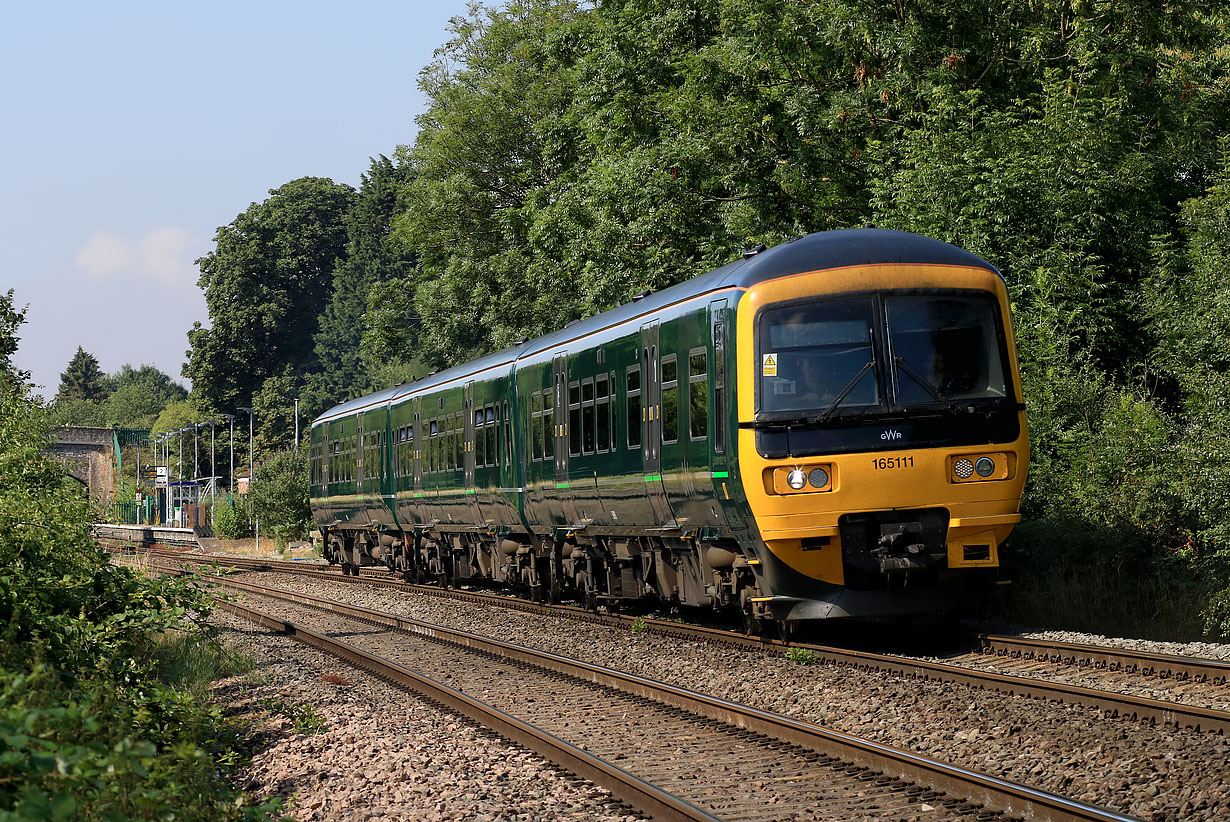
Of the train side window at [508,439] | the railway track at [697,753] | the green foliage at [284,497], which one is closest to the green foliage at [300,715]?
the railway track at [697,753]

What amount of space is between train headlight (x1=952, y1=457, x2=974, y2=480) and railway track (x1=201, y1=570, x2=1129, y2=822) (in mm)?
3188

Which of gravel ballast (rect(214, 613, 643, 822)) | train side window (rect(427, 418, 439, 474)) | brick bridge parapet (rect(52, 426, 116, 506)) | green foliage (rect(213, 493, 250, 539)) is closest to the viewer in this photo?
gravel ballast (rect(214, 613, 643, 822))

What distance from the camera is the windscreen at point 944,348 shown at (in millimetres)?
11492

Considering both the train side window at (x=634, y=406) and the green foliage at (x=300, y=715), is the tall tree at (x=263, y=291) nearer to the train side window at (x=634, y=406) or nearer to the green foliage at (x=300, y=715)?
the train side window at (x=634, y=406)

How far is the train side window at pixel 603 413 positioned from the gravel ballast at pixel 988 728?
2.96 metres

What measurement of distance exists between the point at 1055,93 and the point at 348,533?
19.0 meters

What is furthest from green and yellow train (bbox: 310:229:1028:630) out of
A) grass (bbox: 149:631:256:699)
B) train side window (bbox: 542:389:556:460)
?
grass (bbox: 149:631:256:699)

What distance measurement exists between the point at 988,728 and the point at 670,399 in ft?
20.2

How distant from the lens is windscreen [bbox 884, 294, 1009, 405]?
11.5 metres

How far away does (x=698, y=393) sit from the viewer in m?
12.9

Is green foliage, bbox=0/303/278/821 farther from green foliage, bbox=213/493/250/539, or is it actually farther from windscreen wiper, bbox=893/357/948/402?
green foliage, bbox=213/493/250/539

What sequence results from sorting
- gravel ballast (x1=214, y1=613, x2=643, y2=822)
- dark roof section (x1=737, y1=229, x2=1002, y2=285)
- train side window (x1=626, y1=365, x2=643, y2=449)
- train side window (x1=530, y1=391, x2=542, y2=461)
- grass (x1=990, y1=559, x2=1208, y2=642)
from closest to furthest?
gravel ballast (x1=214, y1=613, x2=643, y2=822) → dark roof section (x1=737, y1=229, x2=1002, y2=285) → grass (x1=990, y1=559, x2=1208, y2=642) → train side window (x1=626, y1=365, x2=643, y2=449) → train side window (x1=530, y1=391, x2=542, y2=461)

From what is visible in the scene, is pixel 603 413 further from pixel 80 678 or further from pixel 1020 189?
pixel 80 678

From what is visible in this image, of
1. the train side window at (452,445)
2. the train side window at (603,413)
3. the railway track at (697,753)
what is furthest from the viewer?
the train side window at (452,445)
